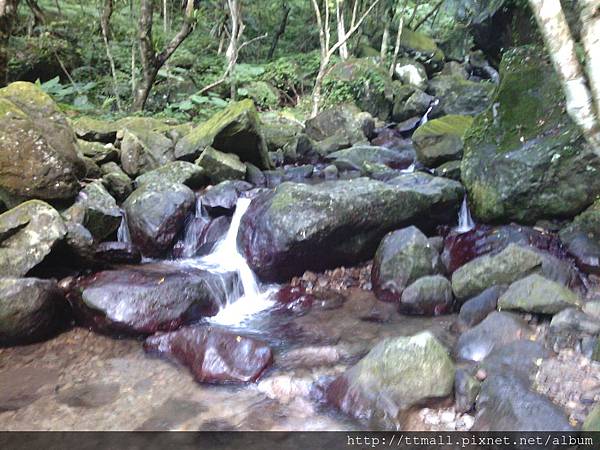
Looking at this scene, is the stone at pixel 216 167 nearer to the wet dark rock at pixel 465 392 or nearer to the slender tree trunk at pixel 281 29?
the wet dark rock at pixel 465 392

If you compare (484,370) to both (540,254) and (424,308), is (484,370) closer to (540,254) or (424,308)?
(424,308)

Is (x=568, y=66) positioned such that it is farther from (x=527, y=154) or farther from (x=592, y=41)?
(x=527, y=154)

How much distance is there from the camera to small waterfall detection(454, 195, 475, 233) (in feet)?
23.2

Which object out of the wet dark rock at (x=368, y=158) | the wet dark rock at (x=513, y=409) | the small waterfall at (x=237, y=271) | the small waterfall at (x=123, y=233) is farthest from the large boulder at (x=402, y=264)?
the wet dark rock at (x=368, y=158)

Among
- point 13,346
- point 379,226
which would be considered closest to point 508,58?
point 379,226

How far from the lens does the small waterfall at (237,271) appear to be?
582cm

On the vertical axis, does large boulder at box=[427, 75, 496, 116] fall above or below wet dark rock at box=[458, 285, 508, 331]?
above

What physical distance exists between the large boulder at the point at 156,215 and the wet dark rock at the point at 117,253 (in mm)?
290

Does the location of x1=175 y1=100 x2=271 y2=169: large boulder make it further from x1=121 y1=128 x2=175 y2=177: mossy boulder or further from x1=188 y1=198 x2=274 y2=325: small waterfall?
x1=188 y1=198 x2=274 y2=325: small waterfall

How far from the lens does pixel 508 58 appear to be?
7.50m

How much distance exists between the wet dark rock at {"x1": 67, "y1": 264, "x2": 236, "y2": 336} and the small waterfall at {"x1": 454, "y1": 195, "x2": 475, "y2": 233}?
3.76m

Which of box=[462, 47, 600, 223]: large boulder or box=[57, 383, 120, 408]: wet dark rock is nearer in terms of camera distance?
box=[57, 383, 120, 408]: wet dark rock

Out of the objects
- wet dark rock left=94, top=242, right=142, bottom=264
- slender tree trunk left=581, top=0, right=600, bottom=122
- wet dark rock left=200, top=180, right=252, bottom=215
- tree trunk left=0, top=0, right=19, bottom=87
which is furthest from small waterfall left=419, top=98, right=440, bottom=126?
slender tree trunk left=581, top=0, right=600, bottom=122

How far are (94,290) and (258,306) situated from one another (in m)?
1.91
